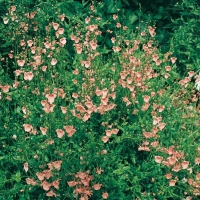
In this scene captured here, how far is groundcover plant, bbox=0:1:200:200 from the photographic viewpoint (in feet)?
8.70

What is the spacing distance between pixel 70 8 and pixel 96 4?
44 cm

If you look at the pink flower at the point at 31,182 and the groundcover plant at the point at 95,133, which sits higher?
the groundcover plant at the point at 95,133

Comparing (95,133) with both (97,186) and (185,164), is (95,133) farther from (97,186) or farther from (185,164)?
(185,164)

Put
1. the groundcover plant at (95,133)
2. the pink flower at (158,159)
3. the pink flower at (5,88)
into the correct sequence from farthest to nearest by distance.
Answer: the pink flower at (5,88) < the pink flower at (158,159) < the groundcover plant at (95,133)

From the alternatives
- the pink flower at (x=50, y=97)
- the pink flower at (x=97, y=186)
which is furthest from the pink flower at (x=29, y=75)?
the pink flower at (x=97, y=186)

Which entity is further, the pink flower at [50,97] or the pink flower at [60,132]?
the pink flower at [50,97]

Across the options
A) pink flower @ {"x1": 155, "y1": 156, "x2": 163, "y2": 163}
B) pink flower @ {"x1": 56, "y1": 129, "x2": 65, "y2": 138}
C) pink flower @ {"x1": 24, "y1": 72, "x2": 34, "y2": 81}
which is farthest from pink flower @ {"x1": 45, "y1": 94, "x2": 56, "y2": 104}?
pink flower @ {"x1": 155, "y1": 156, "x2": 163, "y2": 163}

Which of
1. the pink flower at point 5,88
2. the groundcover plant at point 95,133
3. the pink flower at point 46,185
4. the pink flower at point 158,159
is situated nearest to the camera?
the pink flower at point 46,185

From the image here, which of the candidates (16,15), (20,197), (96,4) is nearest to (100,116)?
(20,197)

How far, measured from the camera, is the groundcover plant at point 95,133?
2650 millimetres

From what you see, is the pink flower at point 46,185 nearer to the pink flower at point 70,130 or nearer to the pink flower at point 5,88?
the pink flower at point 70,130

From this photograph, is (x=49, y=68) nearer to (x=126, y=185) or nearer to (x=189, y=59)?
(x=126, y=185)

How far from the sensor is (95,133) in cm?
281

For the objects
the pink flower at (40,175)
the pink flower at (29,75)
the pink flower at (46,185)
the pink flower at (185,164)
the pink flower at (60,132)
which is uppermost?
the pink flower at (29,75)
